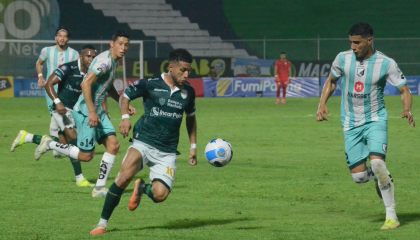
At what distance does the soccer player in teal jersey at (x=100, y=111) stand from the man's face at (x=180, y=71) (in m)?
1.83

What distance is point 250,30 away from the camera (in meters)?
41.6

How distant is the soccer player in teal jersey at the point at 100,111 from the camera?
835 centimetres

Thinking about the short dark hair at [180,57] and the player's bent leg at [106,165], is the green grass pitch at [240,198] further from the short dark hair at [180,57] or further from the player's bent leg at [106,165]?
the short dark hair at [180,57]

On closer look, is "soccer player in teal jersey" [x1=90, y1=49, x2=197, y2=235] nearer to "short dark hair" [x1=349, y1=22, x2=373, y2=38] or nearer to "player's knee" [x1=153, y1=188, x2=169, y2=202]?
"player's knee" [x1=153, y1=188, x2=169, y2=202]

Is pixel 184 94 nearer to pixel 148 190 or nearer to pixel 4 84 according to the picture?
pixel 148 190

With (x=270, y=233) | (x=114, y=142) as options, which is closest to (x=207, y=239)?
(x=270, y=233)

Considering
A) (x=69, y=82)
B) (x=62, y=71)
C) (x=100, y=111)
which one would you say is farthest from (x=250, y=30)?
(x=100, y=111)

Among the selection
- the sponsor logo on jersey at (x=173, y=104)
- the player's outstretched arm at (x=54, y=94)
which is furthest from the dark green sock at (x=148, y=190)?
the player's outstretched arm at (x=54, y=94)

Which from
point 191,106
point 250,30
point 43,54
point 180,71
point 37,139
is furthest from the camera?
point 250,30

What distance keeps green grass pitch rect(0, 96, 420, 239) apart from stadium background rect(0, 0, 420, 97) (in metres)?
18.4

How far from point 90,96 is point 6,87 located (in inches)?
943

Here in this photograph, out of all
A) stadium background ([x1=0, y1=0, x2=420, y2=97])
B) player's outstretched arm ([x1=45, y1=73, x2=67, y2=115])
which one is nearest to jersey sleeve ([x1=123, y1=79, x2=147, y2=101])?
player's outstretched arm ([x1=45, y1=73, x2=67, y2=115])

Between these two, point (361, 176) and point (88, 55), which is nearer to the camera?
point (361, 176)

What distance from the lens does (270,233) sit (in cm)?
661
